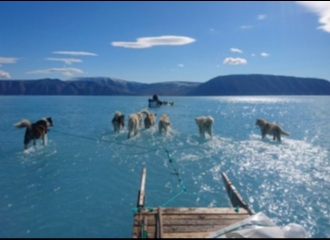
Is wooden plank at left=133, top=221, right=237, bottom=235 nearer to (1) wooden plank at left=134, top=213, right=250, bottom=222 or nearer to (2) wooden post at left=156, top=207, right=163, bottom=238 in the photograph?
(2) wooden post at left=156, top=207, right=163, bottom=238

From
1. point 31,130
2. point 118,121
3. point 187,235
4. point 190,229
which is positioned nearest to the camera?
point 187,235

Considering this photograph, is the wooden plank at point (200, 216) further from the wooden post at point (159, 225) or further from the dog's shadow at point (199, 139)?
the dog's shadow at point (199, 139)

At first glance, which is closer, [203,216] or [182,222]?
[182,222]

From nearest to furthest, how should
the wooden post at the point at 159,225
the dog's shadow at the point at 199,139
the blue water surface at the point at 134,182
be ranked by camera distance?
1. the wooden post at the point at 159,225
2. the blue water surface at the point at 134,182
3. the dog's shadow at the point at 199,139

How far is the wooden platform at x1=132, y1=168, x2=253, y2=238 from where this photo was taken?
7.16 m

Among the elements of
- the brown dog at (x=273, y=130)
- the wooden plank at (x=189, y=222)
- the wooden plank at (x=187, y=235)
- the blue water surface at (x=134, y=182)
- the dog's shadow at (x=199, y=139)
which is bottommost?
the blue water surface at (x=134, y=182)

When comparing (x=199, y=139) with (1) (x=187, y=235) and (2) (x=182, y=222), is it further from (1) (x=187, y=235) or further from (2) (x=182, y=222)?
(1) (x=187, y=235)

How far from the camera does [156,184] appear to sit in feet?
40.1

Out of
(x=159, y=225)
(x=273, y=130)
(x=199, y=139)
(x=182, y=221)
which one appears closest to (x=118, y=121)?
(x=199, y=139)

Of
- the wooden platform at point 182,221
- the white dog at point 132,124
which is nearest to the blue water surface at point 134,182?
the wooden platform at point 182,221

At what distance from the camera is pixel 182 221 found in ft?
25.4

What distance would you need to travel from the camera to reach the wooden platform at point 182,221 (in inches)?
282

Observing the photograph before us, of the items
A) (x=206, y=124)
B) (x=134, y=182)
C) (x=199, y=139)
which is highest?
(x=206, y=124)

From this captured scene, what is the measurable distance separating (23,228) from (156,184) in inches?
206
